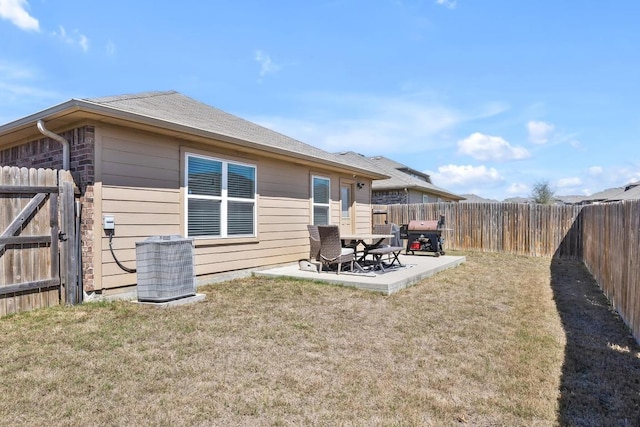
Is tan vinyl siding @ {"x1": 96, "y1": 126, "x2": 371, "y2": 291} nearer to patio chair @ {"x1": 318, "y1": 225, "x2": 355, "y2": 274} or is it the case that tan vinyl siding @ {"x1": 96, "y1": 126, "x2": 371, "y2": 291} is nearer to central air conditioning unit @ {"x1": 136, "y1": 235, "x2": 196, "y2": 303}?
central air conditioning unit @ {"x1": 136, "y1": 235, "x2": 196, "y2": 303}

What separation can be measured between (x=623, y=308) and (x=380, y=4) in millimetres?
7992

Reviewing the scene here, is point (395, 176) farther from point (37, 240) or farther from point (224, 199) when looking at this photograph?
point (37, 240)

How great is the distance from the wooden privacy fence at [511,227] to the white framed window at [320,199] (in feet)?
20.0

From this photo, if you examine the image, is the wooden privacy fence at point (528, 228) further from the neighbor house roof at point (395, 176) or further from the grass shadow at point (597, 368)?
the neighbor house roof at point (395, 176)

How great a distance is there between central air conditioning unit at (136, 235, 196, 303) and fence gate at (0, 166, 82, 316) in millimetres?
871

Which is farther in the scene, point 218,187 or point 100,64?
point 100,64

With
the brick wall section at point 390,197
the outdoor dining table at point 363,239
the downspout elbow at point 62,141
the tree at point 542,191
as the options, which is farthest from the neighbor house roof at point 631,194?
the downspout elbow at point 62,141

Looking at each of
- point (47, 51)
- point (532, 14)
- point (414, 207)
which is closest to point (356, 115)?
point (414, 207)

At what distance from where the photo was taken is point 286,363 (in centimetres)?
336

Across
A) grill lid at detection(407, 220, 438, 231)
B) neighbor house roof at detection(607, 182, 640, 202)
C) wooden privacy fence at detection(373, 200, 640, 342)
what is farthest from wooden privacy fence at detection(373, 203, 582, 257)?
neighbor house roof at detection(607, 182, 640, 202)

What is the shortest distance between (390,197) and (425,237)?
7761 mm

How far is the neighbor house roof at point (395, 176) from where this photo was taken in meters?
18.5

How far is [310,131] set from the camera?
67.5 ft

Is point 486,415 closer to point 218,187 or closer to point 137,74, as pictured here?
point 218,187
